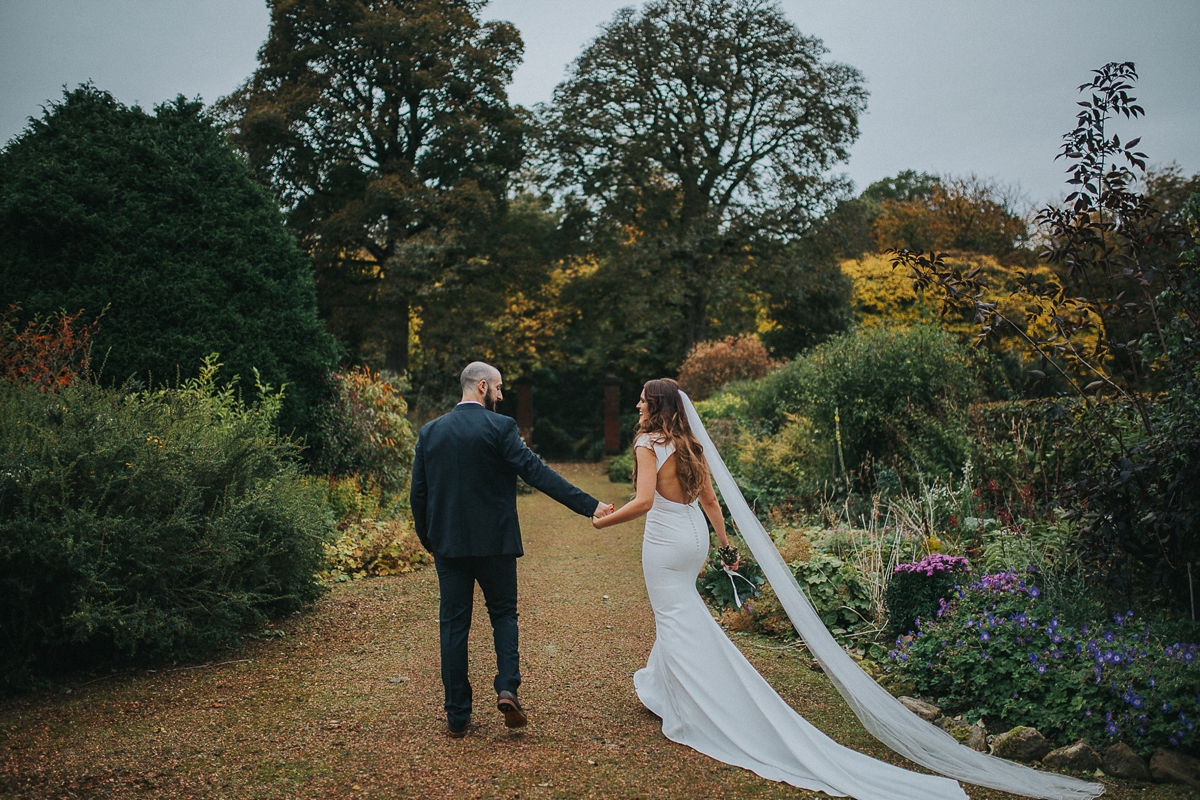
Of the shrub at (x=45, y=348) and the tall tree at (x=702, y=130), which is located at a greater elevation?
the tall tree at (x=702, y=130)

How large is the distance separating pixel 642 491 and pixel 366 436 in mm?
6947

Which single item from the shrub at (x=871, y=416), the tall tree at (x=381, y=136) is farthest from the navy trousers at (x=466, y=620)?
the tall tree at (x=381, y=136)

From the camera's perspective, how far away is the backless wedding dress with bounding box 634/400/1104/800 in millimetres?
3430

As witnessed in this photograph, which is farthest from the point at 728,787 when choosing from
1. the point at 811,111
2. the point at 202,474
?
the point at 811,111

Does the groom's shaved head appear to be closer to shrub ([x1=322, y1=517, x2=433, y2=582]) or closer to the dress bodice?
the dress bodice

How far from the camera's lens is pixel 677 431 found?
4.23 m

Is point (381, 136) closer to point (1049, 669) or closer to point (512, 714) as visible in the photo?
point (512, 714)

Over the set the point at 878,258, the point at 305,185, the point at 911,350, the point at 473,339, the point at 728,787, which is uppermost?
the point at 305,185

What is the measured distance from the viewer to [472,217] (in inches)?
785

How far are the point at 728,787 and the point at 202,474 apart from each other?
12.8ft

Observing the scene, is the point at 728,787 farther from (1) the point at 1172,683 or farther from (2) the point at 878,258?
(2) the point at 878,258

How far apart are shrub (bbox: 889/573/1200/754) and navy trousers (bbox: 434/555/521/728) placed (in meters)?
2.30

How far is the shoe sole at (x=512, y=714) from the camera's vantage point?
3883 mm

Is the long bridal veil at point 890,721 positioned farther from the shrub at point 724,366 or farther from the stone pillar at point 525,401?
the stone pillar at point 525,401
